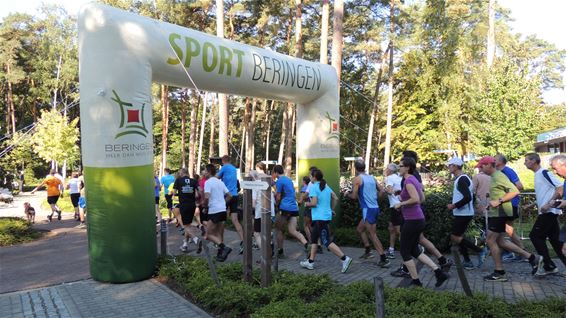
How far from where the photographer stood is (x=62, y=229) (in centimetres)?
1308

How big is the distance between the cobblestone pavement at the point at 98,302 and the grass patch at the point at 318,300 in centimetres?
29

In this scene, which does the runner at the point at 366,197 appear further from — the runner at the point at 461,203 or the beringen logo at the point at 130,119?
the beringen logo at the point at 130,119

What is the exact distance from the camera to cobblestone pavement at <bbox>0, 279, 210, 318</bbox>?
539cm

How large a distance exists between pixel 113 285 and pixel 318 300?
10.6 feet

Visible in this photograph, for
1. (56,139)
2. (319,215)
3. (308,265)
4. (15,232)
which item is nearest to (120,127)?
(319,215)

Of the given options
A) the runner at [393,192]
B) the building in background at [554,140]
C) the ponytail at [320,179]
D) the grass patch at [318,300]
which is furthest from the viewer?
the building in background at [554,140]

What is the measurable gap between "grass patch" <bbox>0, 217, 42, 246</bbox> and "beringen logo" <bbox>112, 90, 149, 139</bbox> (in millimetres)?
6397

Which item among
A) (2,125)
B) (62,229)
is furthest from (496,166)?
(2,125)

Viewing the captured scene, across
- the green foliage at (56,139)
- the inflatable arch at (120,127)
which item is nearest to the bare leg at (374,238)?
the inflatable arch at (120,127)

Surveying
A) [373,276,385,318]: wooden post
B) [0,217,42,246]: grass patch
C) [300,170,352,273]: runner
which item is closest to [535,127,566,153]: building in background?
[300,170,352,273]: runner

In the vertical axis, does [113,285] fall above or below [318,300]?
A: below

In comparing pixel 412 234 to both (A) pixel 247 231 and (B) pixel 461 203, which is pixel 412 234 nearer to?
(B) pixel 461 203

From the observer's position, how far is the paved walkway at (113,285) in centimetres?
558

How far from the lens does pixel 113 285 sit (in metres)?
6.60
